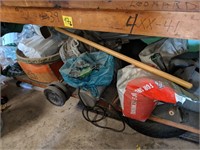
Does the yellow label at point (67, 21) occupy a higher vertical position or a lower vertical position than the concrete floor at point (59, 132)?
higher

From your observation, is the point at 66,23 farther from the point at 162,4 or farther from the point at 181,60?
the point at 181,60

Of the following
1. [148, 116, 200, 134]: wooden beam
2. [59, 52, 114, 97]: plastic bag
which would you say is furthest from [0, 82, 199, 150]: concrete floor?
[59, 52, 114, 97]: plastic bag

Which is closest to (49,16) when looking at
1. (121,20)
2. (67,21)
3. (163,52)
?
(67,21)

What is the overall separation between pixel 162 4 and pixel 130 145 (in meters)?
0.84

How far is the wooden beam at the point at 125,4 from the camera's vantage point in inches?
23.0

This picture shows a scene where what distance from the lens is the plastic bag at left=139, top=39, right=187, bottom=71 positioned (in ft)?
3.30

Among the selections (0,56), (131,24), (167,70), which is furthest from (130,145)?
(0,56)

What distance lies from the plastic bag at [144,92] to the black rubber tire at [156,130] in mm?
137

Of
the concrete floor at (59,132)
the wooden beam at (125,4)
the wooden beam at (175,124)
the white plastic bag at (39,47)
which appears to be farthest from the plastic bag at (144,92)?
the white plastic bag at (39,47)

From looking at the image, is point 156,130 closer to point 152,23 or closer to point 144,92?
point 144,92

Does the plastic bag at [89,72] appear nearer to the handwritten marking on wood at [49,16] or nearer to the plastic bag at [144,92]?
the plastic bag at [144,92]

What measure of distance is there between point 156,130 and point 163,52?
0.45 metres

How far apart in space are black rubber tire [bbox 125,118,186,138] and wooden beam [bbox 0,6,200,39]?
0.63 m

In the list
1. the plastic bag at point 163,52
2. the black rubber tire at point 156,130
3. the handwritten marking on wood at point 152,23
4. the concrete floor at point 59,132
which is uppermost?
the handwritten marking on wood at point 152,23
